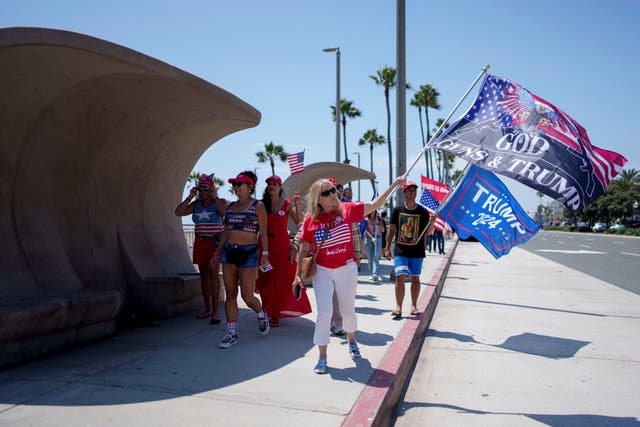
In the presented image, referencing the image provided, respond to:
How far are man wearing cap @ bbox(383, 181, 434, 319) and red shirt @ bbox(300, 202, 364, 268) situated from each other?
2.30 m

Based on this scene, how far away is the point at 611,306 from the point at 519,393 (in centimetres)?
567

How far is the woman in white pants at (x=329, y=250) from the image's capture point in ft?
15.3

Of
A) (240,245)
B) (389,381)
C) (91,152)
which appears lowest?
(389,381)

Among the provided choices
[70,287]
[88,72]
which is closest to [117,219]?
[70,287]

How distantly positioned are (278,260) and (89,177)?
258 centimetres

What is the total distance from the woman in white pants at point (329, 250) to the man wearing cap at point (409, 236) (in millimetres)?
2248

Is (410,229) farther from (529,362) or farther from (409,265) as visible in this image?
(529,362)

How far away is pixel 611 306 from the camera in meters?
9.20

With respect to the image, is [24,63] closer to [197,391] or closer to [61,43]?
[61,43]

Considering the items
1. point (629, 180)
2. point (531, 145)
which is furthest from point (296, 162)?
point (629, 180)

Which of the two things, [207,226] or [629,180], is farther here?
[629,180]

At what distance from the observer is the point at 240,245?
5.52 meters

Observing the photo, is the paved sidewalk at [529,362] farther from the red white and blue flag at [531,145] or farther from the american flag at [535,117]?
the american flag at [535,117]

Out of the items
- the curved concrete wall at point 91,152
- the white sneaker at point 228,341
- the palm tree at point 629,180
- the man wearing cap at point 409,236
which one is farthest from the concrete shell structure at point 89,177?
the palm tree at point 629,180
